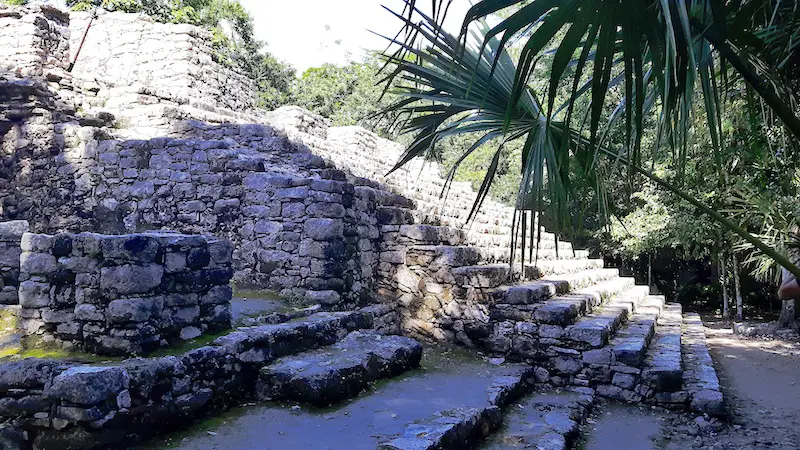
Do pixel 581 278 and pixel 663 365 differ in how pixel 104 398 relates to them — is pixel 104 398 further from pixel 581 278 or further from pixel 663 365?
pixel 581 278

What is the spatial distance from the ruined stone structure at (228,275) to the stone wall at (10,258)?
0.08 feet

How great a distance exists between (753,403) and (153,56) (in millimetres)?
9992

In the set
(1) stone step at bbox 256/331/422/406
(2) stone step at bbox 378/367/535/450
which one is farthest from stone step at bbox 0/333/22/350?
(2) stone step at bbox 378/367/535/450

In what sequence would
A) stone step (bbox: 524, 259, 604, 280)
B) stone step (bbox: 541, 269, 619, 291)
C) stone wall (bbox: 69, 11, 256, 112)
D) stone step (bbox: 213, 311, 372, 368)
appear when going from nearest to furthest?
stone step (bbox: 213, 311, 372, 368), stone step (bbox: 524, 259, 604, 280), stone step (bbox: 541, 269, 619, 291), stone wall (bbox: 69, 11, 256, 112)

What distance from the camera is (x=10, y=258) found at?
13.5ft

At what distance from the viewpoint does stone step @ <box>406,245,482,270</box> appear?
6090 mm

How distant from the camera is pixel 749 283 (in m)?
14.5

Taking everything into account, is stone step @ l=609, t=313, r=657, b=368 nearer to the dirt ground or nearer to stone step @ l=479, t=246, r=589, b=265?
the dirt ground

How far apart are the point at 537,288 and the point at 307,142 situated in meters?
4.96

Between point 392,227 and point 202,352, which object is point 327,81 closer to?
point 392,227

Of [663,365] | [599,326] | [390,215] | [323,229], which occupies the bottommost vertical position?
[663,365]

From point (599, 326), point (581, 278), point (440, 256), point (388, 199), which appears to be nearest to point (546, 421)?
point (599, 326)

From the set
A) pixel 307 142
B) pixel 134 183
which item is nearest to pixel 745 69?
pixel 134 183

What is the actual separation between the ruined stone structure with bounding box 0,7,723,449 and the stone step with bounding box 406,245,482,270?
0.09ft
